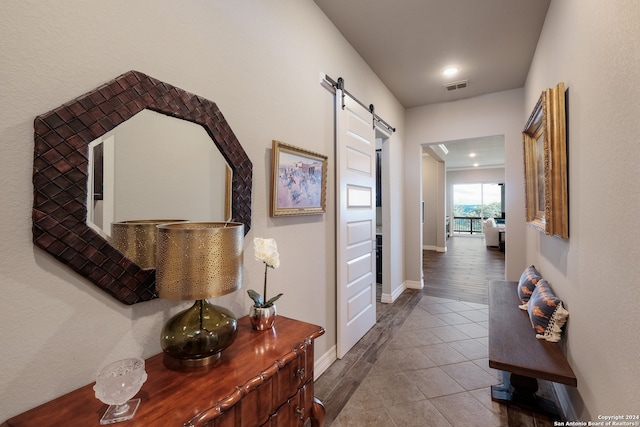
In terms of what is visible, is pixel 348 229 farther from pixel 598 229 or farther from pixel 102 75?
pixel 102 75

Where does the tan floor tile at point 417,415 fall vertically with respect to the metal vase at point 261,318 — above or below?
below

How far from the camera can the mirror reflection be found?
3.34ft

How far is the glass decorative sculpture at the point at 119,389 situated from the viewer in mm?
815

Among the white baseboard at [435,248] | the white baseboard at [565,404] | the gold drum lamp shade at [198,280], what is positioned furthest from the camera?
the white baseboard at [435,248]

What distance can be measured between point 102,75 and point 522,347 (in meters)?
2.52

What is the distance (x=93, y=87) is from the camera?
1.00 m

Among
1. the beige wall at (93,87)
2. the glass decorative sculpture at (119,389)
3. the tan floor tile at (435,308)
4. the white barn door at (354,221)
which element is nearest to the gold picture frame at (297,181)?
the beige wall at (93,87)

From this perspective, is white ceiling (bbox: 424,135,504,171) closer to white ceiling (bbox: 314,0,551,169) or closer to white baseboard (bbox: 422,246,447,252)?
white ceiling (bbox: 314,0,551,169)

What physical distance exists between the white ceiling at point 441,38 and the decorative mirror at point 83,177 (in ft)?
6.06

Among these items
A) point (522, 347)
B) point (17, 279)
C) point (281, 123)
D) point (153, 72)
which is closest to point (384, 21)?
point (281, 123)

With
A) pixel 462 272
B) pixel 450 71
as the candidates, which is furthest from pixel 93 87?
pixel 462 272

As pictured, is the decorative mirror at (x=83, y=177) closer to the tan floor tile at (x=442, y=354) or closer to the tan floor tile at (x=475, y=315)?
the tan floor tile at (x=442, y=354)

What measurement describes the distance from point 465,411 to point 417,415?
33cm

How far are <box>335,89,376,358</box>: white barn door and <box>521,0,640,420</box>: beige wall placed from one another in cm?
154
